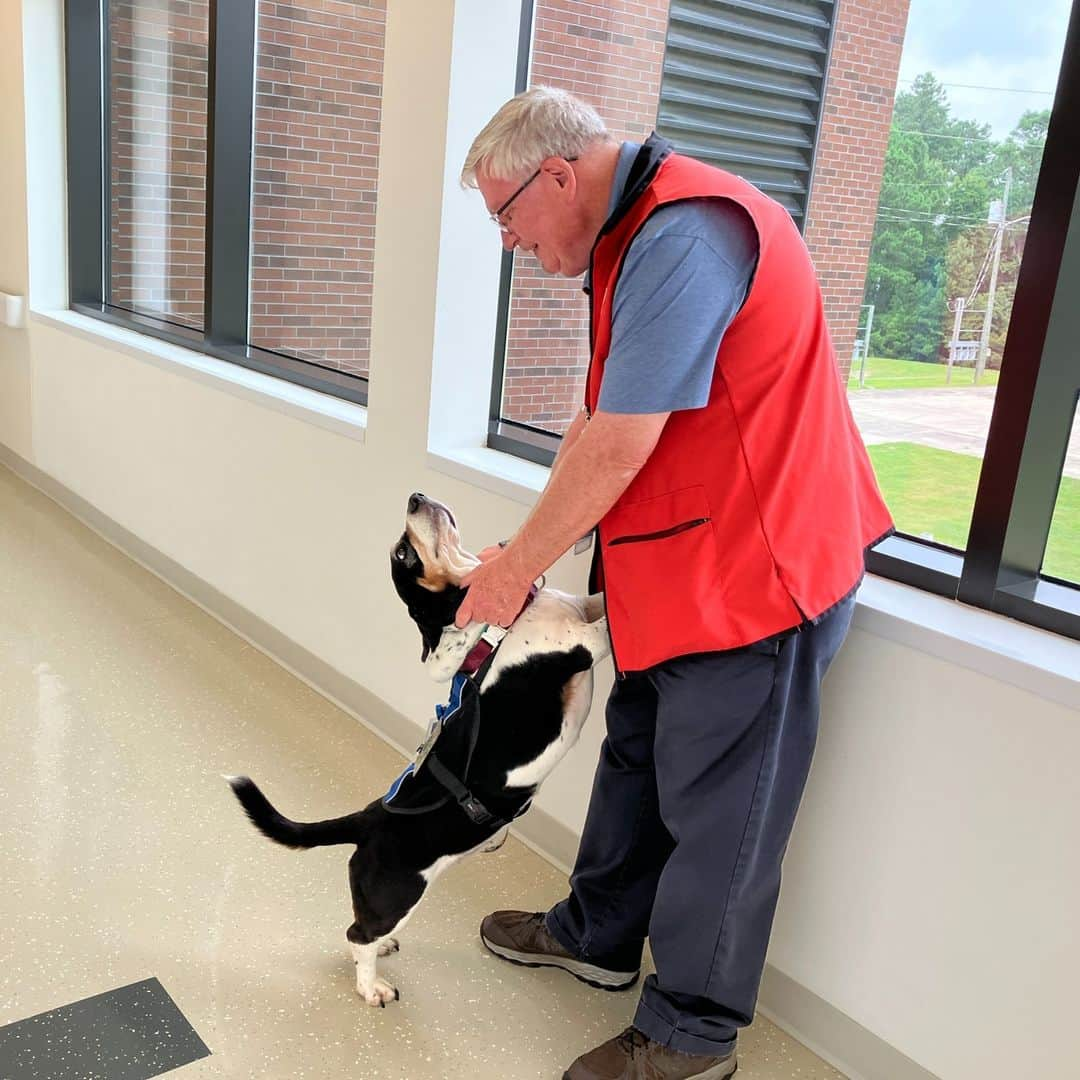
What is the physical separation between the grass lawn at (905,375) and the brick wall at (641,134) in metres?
0.05

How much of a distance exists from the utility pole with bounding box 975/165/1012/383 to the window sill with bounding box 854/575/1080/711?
1.28 feet

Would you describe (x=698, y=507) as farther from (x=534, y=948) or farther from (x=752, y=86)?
(x=752, y=86)

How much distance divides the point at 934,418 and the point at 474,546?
41.4 inches

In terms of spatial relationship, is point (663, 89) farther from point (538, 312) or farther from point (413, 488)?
point (413, 488)

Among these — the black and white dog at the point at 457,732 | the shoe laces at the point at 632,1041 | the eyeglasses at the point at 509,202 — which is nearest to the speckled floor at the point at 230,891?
the shoe laces at the point at 632,1041

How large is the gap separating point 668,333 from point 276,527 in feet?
6.83

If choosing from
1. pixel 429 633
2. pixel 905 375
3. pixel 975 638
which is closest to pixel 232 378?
pixel 429 633

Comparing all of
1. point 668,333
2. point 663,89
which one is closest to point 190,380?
point 663,89

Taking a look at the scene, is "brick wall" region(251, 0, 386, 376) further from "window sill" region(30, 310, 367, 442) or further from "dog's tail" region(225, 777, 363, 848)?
"dog's tail" region(225, 777, 363, 848)

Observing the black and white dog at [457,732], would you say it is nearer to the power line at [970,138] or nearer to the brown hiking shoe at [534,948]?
the brown hiking shoe at [534,948]

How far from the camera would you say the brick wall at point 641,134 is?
202 cm

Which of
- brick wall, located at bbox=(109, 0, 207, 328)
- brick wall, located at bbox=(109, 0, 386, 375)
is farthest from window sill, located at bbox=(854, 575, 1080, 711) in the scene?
brick wall, located at bbox=(109, 0, 207, 328)

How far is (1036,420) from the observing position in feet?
5.53

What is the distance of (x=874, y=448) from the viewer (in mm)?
2064
